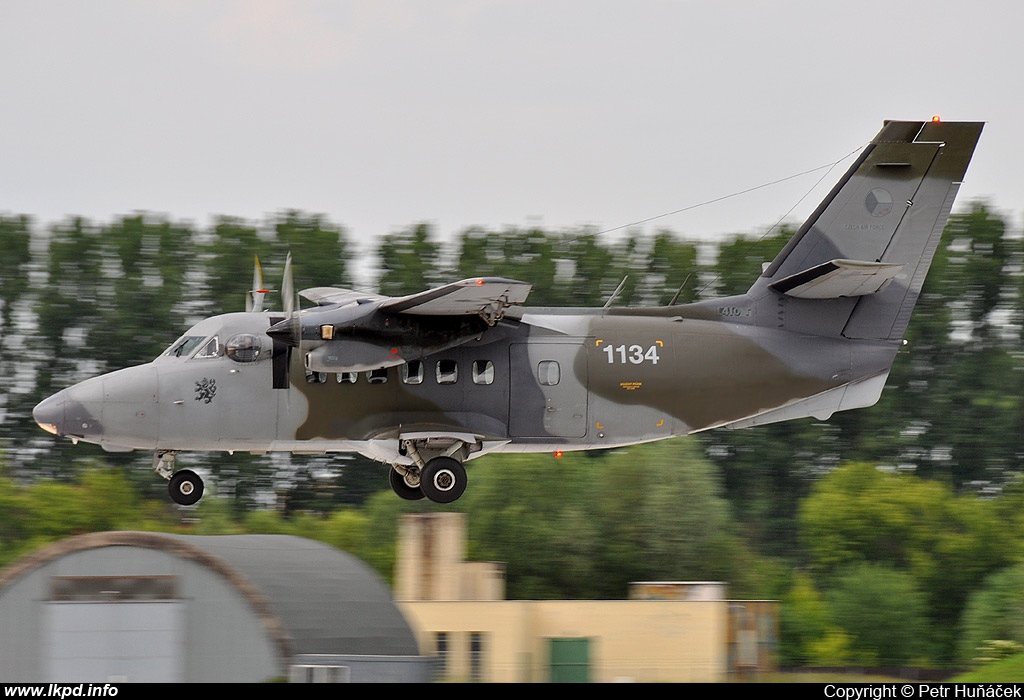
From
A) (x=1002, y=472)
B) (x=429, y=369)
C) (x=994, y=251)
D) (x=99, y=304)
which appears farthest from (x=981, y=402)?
(x=429, y=369)

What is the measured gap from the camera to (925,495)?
54188 millimetres

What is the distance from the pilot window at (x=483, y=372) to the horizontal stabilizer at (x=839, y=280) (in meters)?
5.07

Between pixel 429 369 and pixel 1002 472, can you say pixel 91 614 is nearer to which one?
pixel 429 369

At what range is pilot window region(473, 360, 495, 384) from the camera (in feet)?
71.7

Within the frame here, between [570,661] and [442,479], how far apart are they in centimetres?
1222

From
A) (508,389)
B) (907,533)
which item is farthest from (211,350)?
(907,533)

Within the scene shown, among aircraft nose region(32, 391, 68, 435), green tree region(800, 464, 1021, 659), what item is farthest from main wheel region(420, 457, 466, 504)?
green tree region(800, 464, 1021, 659)

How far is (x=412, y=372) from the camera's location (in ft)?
71.0

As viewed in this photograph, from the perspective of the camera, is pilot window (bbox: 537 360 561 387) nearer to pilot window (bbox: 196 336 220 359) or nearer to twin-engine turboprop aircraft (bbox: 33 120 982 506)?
twin-engine turboprop aircraft (bbox: 33 120 982 506)

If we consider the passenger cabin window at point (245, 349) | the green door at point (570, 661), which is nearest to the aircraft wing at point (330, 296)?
the passenger cabin window at point (245, 349)

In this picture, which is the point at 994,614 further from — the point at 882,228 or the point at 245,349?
the point at 245,349

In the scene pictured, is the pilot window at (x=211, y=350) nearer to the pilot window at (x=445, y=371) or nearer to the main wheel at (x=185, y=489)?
the main wheel at (x=185, y=489)

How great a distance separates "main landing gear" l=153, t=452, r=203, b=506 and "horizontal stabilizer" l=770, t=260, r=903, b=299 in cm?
1019

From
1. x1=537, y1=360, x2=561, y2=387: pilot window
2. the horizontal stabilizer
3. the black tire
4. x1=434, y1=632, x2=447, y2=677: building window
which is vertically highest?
the horizontal stabilizer
